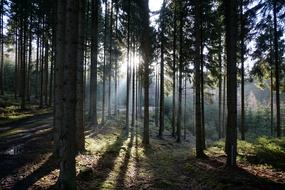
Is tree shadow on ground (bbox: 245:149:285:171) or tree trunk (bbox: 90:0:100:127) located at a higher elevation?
tree trunk (bbox: 90:0:100:127)

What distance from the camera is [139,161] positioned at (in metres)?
13.6

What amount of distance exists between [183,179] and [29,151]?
6307 millimetres

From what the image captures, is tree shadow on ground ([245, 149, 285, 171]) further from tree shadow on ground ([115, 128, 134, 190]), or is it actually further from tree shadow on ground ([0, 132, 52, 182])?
tree shadow on ground ([0, 132, 52, 182])

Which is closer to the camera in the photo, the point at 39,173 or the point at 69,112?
the point at 69,112

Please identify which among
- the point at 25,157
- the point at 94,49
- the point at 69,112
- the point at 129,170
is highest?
the point at 94,49

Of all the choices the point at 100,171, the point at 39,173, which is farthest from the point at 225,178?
the point at 39,173

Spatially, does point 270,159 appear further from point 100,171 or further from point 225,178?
point 100,171

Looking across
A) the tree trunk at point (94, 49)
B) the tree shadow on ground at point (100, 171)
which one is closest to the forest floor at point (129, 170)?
the tree shadow on ground at point (100, 171)

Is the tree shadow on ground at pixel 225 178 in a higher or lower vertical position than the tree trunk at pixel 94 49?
Result: lower

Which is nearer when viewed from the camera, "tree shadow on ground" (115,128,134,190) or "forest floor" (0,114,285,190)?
"forest floor" (0,114,285,190)

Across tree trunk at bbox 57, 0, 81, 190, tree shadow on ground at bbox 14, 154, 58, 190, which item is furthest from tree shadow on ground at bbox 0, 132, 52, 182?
tree trunk at bbox 57, 0, 81, 190

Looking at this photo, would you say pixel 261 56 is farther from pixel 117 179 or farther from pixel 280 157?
pixel 117 179

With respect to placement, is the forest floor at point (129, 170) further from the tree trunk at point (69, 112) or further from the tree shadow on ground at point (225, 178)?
the tree trunk at point (69, 112)

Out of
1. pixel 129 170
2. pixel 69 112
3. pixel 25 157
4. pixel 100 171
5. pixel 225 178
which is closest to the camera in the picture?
pixel 69 112
